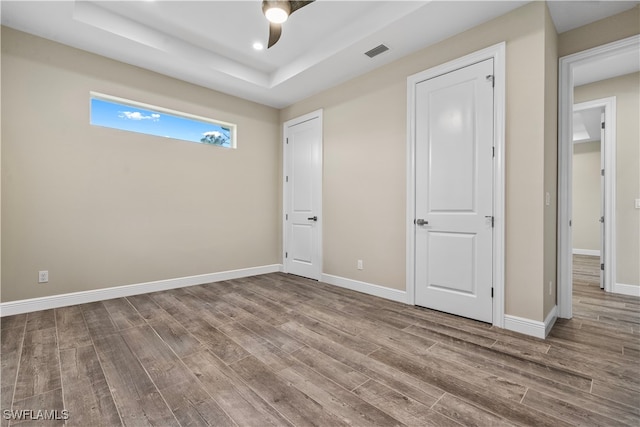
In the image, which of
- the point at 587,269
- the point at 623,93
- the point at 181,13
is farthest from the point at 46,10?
the point at 587,269

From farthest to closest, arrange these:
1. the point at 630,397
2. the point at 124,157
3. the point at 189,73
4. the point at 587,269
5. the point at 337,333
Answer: the point at 587,269
the point at 189,73
the point at 124,157
the point at 337,333
the point at 630,397

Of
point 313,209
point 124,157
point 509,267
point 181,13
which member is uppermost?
point 181,13

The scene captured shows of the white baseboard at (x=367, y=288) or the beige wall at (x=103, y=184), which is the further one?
the white baseboard at (x=367, y=288)

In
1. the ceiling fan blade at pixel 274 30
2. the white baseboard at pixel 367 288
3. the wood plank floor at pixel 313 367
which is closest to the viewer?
the wood plank floor at pixel 313 367

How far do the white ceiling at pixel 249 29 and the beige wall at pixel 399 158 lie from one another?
21 centimetres

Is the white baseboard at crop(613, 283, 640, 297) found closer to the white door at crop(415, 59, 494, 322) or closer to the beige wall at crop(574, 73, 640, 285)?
the beige wall at crop(574, 73, 640, 285)

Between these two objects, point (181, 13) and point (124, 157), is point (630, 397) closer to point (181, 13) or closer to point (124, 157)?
point (181, 13)

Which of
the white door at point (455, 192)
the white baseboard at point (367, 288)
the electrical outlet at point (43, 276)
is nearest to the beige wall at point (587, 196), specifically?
the white door at point (455, 192)

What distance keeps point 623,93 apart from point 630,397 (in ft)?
13.1

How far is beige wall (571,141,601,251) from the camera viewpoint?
685cm

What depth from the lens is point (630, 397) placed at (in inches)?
63.9

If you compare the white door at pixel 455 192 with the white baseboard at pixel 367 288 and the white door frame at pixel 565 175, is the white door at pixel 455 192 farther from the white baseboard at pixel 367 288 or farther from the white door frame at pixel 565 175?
the white door frame at pixel 565 175

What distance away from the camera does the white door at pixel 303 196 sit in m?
4.41

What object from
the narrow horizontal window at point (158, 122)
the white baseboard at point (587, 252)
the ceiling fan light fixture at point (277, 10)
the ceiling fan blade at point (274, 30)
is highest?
the ceiling fan blade at point (274, 30)
